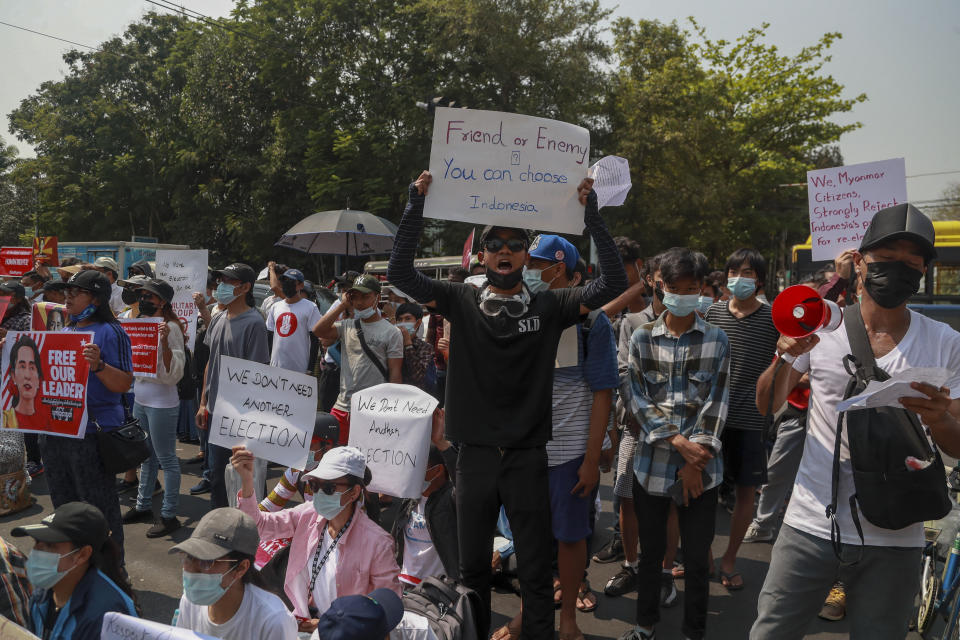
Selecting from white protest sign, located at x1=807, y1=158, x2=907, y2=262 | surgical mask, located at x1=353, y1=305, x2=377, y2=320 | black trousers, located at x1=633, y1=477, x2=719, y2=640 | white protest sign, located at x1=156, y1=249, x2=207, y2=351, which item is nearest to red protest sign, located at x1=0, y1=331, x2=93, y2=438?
surgical mask, located at x1=353, y1=305, x2=377, y2=320

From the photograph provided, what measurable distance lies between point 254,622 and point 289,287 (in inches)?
180

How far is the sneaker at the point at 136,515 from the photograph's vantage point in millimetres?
5758

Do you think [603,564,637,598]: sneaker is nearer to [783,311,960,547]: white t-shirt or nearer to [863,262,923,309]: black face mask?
[783,311,960,547]: white t-shirt

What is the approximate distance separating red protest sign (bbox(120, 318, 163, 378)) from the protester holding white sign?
297 centimetres

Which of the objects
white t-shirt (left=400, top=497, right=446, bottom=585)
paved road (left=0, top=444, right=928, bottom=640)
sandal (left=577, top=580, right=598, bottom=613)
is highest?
white t-shirt (left=400, top=497, right=446, bottom=585)

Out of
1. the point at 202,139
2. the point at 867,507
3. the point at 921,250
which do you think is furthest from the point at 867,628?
the point at 202,139

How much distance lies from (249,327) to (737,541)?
3.84 meters

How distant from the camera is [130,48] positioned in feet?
107

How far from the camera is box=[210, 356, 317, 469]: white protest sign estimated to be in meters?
3.75

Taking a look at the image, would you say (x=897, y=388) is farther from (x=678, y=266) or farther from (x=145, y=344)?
(x=145, y=344)

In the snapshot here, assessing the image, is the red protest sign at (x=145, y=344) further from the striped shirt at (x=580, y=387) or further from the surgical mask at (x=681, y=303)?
the surgical mask at (x=681, y=303)

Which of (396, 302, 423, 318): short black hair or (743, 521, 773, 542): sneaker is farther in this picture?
(396, 302, 423, 318): short black hair

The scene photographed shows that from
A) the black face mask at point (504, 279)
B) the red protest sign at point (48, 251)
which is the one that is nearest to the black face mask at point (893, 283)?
the black face mask at point (504, 279)

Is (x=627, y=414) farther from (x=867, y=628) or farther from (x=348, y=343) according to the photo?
(x=348, y=343)
